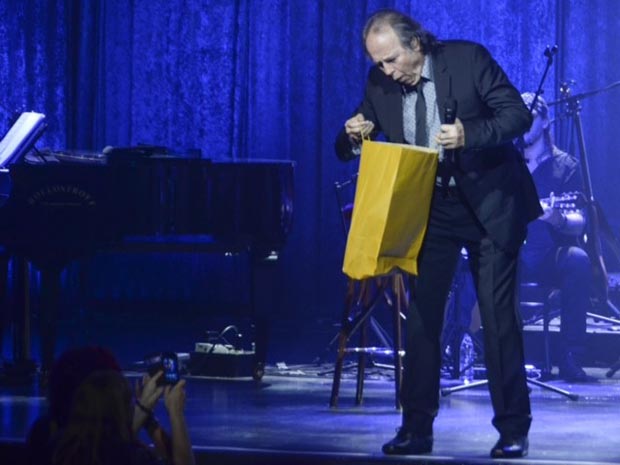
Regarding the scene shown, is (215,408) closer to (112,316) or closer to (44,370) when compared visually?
(44,370)

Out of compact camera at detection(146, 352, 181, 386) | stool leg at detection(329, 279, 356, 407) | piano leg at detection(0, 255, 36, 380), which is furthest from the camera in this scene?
piano leg at detection(0, 255, 36, 380)

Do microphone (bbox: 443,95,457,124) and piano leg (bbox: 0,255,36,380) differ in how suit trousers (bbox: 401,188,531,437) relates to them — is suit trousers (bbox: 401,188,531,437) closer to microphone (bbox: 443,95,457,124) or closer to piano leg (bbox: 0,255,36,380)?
microphone (bbox: 443,95,457,124)

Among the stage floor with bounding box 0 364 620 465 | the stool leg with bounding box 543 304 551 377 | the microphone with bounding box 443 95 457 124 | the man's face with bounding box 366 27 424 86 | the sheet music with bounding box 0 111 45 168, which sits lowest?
the stage floor with bounding box 0 364 620 465

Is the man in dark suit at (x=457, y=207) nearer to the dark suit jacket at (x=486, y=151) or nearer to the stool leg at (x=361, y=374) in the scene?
the dark suit jacket at (x=486, y=151)

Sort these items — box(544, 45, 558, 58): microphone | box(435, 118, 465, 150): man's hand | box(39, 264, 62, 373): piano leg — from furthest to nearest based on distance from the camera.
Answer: box(39, 264, 62, 373): piano leg → box(544, 45, 558, 58): microphone → box(435, 118, 465, 150): man's hand

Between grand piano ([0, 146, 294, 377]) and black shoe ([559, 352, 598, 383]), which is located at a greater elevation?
grand piano ([0, 146, 294, 377])

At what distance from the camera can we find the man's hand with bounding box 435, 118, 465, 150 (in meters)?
4.09

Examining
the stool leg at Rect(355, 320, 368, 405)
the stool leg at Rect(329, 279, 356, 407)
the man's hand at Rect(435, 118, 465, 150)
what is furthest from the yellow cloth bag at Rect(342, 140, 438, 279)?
the stool leg at Rect(355, 320, 368, 405)

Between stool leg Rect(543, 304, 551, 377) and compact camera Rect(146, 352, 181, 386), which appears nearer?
compact camera Rect(146, 352, 181, 386)

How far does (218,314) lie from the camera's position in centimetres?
920

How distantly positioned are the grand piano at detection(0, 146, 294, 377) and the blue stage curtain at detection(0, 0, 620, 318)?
2.22 meters

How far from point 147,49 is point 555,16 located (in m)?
2.91

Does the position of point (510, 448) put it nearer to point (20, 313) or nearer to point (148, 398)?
point (148, 398)

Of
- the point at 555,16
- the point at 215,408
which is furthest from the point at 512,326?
the point at 555,16
